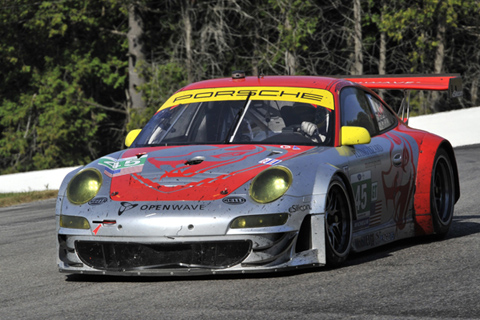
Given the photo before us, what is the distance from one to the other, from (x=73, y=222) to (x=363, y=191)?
6.58 feet

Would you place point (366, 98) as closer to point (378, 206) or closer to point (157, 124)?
point (378, 206)

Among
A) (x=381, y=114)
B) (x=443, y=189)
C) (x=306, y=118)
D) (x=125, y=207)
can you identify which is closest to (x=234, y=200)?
(x=125, y=207)

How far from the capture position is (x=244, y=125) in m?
6.37

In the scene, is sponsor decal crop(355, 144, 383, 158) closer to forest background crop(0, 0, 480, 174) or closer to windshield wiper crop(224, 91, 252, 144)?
windshield wiper crop(224, 91, 252, 144)

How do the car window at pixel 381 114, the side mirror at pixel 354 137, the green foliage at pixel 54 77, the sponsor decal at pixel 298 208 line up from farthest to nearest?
1. the green foliage at pixel 54 77
2. the car window at pixel 381 114
3. the side mirror at pixel 354 137
4. the sponsor decal at pixel 298 208

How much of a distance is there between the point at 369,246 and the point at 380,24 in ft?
89.3

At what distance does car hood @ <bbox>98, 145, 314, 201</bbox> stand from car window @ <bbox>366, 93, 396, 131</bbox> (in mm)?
1409

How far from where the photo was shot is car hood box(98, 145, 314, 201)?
5336mm

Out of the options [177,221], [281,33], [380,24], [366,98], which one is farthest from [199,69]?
[177,221]

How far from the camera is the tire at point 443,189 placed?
7.23 metres

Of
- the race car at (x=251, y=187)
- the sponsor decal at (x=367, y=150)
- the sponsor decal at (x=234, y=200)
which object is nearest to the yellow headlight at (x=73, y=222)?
the race car at (x=251, y=187)

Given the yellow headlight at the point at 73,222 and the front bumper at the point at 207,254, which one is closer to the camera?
the front bumper at the point at 207,254

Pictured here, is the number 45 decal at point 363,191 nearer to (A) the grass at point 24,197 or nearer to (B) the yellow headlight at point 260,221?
(B) the yellow headlight at point 260,221

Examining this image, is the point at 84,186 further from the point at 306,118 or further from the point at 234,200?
the point at 306,118
